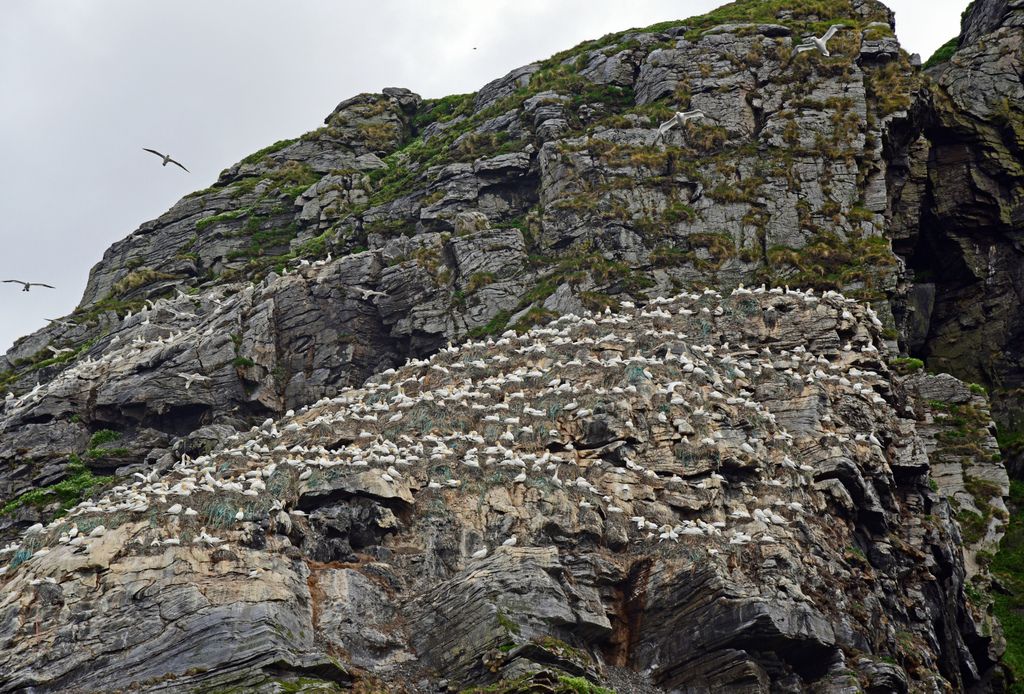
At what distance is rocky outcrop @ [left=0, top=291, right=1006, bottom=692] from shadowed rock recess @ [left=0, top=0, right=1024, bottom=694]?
0.39ft

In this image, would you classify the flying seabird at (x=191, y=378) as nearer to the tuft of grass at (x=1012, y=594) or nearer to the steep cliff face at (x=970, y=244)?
the tuft of grass at (x=1012, y=594)

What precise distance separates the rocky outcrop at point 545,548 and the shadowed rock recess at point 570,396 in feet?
0.39

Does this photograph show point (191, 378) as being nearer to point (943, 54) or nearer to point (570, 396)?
point (570, 396)

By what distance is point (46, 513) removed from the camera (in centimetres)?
4844

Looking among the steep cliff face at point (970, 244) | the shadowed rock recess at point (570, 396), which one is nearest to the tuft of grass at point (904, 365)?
the shadowed rock recess at point (570, 396)

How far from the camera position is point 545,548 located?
28781mm

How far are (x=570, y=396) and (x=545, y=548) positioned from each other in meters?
8.71

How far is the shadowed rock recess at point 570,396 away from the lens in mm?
26953

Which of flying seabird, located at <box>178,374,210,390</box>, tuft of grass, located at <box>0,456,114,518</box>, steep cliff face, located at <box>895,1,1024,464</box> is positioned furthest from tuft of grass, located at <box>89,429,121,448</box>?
steep cliff face, located at <box>895,1,1024,464</box>

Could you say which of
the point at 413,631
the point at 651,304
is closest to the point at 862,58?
the point at 651,304

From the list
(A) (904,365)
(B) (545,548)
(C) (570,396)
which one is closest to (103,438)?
(C) (570,396)

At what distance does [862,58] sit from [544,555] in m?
A: 42.7

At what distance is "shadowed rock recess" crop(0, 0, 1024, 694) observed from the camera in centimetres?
2695

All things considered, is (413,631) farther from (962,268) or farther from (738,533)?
(962,268)
